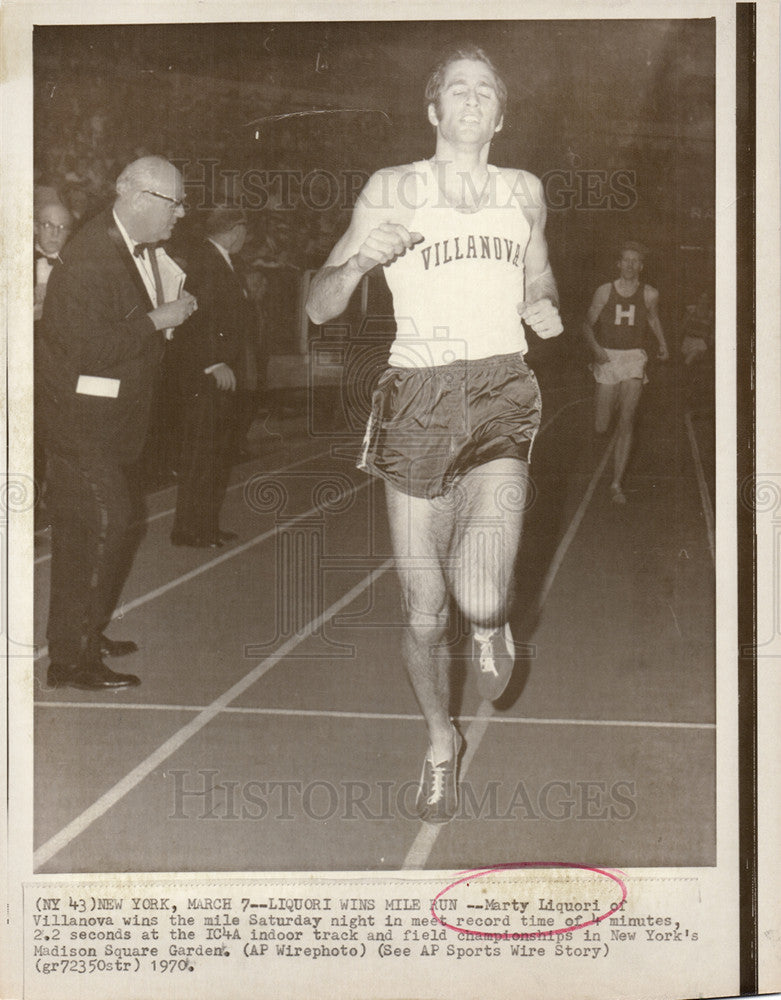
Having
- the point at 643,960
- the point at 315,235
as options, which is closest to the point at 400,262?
the point at 315,235

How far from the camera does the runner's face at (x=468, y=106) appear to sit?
2066 mm

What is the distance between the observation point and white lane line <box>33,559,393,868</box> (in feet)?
6.81

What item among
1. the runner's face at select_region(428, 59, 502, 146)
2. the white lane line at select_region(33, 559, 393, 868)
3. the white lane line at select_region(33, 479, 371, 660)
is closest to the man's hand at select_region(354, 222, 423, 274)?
the runner's face at select_region(428, 59, 502, 146)

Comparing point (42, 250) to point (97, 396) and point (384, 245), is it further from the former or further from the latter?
point (384, 245)

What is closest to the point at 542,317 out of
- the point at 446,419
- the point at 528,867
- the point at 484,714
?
the point at 446,419

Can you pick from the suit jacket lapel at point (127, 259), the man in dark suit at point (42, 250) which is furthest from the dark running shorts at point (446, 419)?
the man in dark suit at point (42, 250)

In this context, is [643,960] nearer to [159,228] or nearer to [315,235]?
[315,235]

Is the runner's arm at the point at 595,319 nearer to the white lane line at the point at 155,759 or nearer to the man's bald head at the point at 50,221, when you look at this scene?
the white lane line at the point at 155,759

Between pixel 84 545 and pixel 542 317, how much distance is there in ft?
3.68

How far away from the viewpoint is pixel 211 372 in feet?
6.87

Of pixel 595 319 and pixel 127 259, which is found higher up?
pixel 127 259

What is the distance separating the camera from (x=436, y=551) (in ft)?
6.91

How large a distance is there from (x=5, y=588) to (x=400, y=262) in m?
1.12

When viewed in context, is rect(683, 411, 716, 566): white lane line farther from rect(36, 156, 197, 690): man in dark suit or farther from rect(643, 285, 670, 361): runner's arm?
rect(36, 156, 197, 690): man in dark suit
